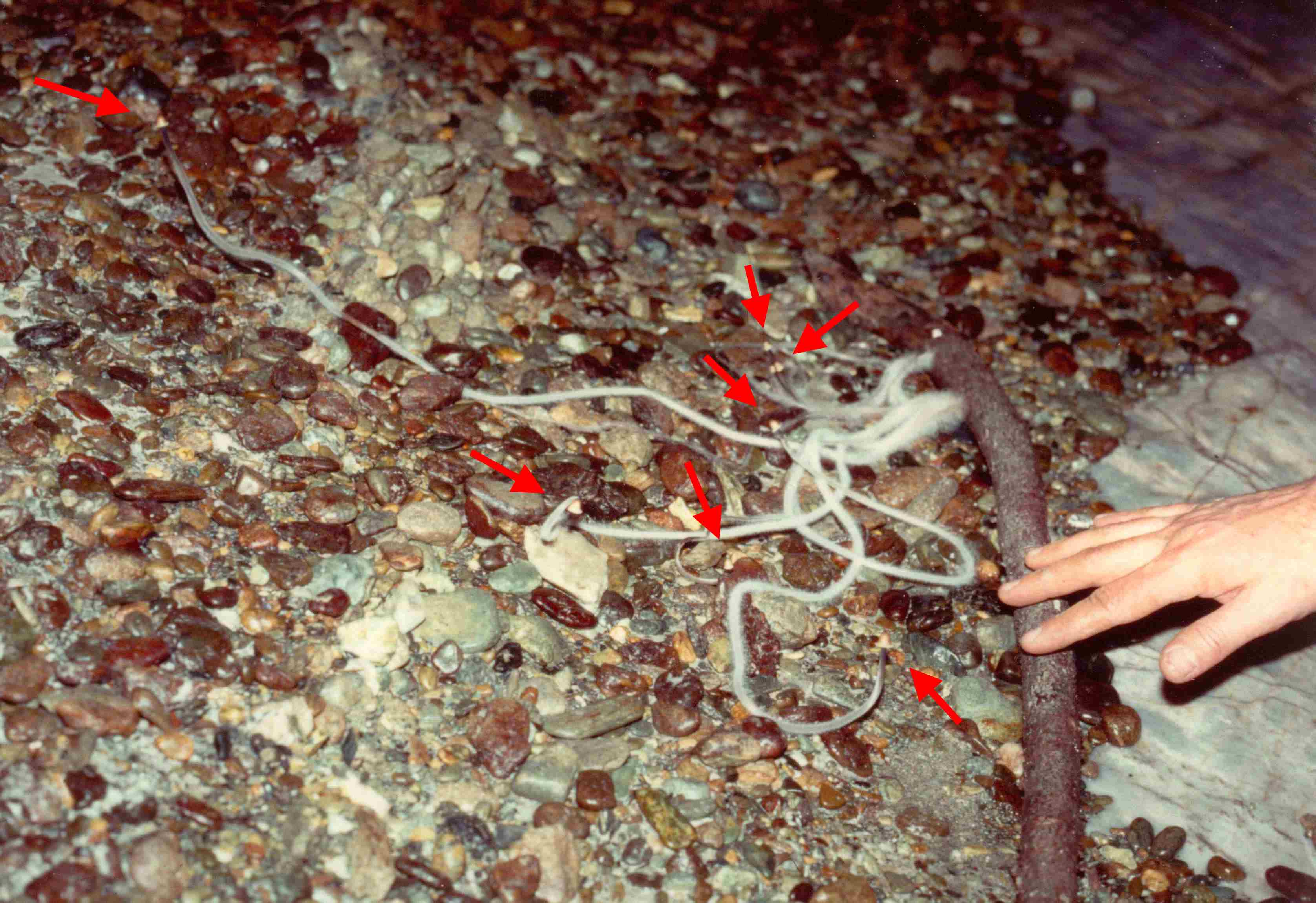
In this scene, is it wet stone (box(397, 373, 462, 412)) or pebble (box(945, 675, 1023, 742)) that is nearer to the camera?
pebble (box(945, 675, 1023, 742))

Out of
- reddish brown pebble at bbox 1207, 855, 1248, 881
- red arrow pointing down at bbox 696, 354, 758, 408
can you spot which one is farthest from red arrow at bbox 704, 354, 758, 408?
reddish brown pebble at bbox 1207, 855, 1248, 881

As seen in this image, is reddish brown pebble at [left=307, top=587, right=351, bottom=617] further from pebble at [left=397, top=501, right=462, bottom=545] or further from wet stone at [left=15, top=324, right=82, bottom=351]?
wet stone at [left=15, top=324, right=82, bottom=351]

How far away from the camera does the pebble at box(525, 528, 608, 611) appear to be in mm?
3109

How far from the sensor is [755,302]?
169 inches

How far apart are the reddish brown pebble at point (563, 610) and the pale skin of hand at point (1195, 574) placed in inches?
50.5

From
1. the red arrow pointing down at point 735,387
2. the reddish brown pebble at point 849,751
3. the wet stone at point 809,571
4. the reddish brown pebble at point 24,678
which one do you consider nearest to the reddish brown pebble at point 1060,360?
the red arrow pointing down at point 735,387

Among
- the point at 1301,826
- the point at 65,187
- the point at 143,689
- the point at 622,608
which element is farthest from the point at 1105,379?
the point at 65,187

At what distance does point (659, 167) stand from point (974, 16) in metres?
2.78

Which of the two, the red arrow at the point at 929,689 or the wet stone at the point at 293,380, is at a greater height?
the wet stone at the point at 293,380

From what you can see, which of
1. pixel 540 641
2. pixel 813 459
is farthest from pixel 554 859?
pixel 813 459

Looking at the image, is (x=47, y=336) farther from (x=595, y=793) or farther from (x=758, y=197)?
(x=758, y=197)

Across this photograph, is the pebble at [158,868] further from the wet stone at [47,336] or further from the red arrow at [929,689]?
the red arrow at [929,689]

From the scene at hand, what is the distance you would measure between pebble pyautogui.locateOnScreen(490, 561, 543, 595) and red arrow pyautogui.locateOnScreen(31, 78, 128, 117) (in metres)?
2.54

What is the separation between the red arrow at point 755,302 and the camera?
14.0 ft
